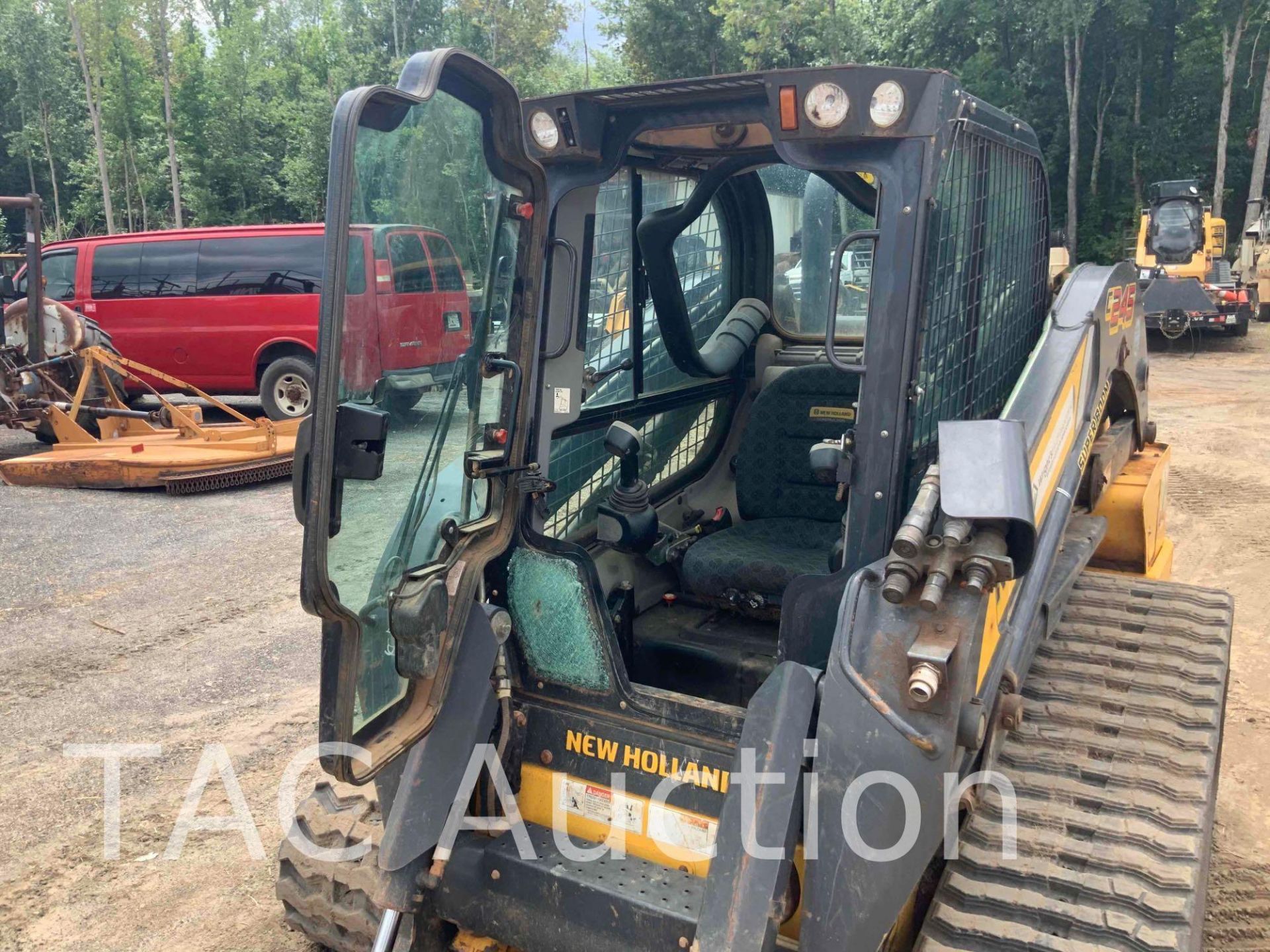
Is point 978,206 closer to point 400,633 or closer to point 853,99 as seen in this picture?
point 853,99

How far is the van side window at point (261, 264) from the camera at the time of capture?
10930 millimetres

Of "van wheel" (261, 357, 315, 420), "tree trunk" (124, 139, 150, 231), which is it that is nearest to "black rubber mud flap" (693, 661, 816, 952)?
"van wheel" (261, 357, 315, 420)

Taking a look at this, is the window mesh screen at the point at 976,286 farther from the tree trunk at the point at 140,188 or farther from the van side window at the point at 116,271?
the tree trunk at the point at 140,188

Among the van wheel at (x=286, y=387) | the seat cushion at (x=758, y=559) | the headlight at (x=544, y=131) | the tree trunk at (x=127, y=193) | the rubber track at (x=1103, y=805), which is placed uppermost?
the tree trunk at (x=127, y=193)

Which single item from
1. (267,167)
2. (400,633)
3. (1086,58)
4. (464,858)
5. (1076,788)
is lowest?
(464,858)

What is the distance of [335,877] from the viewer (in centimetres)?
282

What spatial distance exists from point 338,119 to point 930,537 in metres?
1.36

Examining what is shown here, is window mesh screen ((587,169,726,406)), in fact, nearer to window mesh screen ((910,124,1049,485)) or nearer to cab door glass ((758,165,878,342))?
cab door glass ((758,165,878,342))

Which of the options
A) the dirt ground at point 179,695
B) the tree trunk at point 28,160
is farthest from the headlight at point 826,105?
the tree trunk at point 28,160

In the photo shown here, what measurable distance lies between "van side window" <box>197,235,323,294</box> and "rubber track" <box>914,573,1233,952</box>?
950 cm

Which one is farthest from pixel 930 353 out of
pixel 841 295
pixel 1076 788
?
pixel 841 295

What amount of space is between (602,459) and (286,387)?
867 cm

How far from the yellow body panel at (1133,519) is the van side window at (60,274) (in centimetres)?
1153

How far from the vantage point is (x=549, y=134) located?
2619 mm
